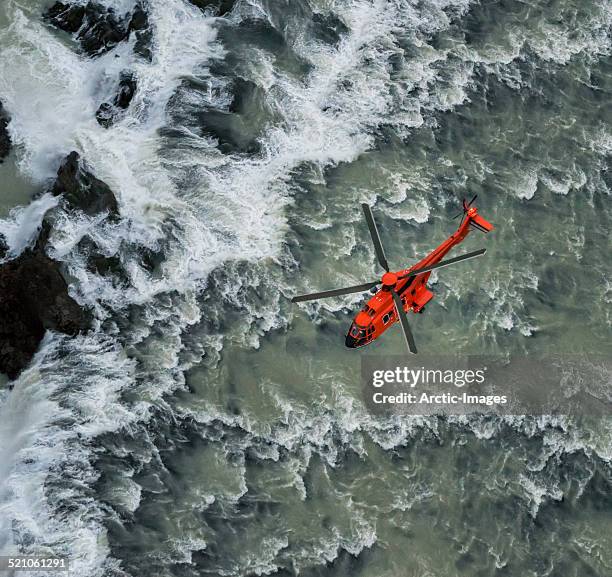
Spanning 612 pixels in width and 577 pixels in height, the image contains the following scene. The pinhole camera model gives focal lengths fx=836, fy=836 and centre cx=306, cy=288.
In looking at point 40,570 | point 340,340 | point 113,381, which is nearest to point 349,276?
point 340,340

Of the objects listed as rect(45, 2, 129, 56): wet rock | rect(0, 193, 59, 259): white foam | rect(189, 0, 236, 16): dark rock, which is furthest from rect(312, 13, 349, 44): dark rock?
rect(0, 193, 59, 259): white foam

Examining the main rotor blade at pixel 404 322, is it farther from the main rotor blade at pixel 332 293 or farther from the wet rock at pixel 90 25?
the wet rock at pixel 90 25

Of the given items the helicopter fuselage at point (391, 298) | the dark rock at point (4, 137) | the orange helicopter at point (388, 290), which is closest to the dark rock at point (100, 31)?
the dark rock at point (4, 137)

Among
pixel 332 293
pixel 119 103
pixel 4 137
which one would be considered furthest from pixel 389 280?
pixel 4 137

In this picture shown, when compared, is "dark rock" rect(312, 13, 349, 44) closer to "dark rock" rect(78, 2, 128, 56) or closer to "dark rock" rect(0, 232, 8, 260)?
"dark rock" rect(78, 2, 128, 56)

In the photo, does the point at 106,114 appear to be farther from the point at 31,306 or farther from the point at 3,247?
the point at 31,306
